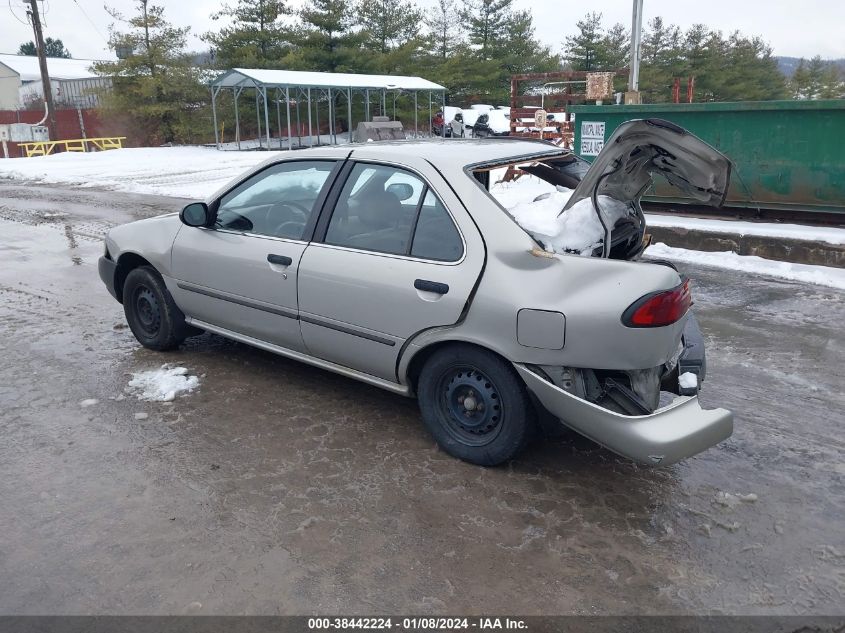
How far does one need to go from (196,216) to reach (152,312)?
3.34 ft

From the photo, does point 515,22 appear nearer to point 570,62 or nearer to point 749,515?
point 570,62

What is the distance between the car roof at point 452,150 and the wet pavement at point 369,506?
1538 millimetres

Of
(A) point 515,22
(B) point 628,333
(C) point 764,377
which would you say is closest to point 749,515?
(B) point 628,333

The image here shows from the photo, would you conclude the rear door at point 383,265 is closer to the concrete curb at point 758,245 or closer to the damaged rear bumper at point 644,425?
the damaged rear bumper at point 644,425

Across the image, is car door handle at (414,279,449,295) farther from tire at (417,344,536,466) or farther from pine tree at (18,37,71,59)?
pine tree at (18,37,71,59)

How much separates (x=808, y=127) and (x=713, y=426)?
22.9 feet

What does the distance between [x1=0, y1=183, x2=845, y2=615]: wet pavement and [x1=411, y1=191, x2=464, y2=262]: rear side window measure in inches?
42.7

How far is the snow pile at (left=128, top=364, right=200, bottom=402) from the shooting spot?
15.3 ft

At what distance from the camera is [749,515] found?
3305mm

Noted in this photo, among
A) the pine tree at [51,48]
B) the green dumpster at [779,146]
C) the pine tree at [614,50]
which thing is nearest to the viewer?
the green dumpster at [779,146]

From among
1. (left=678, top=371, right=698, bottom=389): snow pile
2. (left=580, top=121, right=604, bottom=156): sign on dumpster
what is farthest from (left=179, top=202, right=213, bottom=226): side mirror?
(left=580, top=121, right=604, bottom=156): sign on dumpster

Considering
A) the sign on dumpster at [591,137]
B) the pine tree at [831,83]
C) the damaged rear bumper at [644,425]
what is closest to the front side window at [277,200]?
the damaged rear bumper at [644,425]

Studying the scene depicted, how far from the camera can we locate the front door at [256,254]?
434cm

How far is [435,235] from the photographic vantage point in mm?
3756
